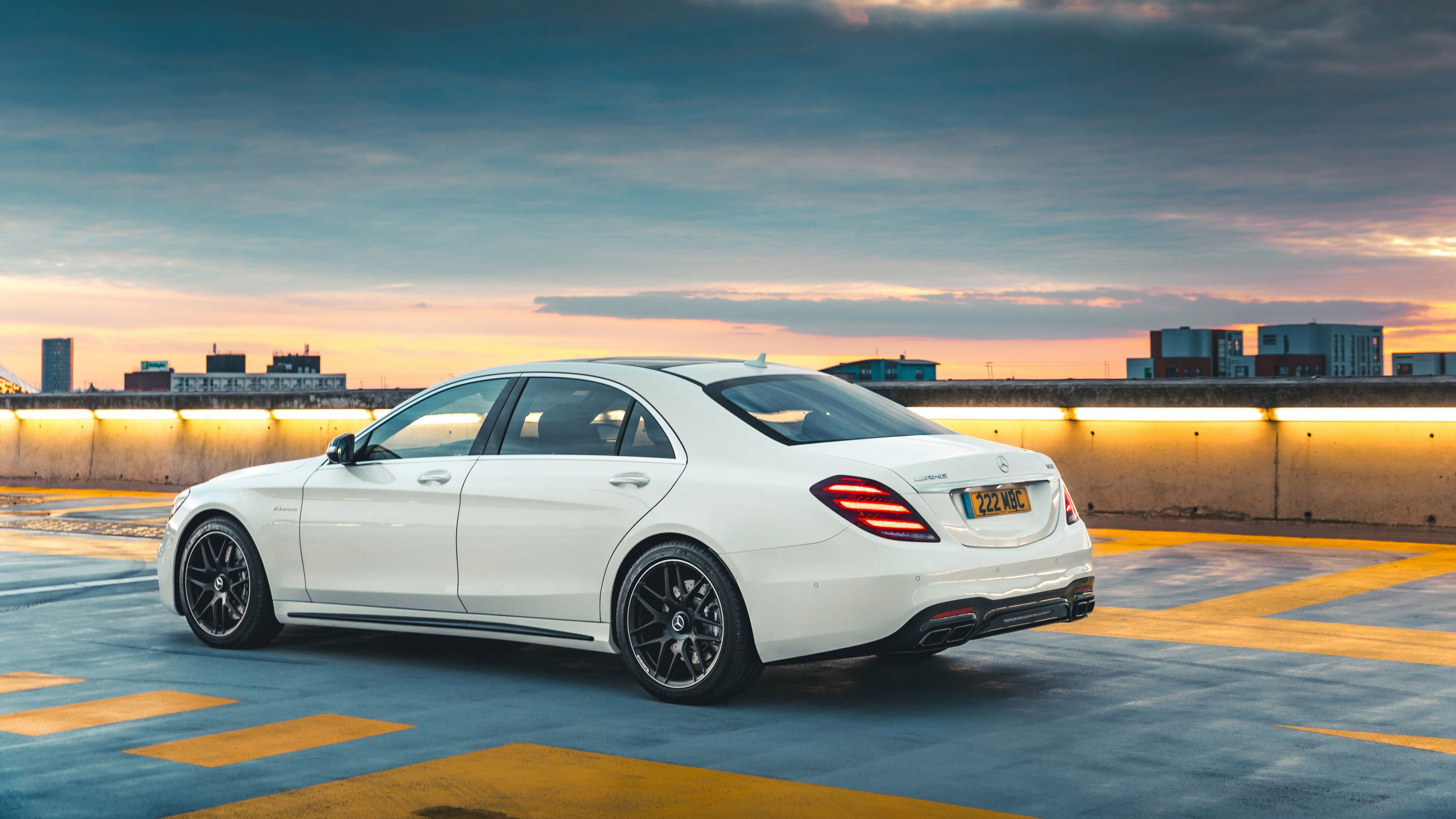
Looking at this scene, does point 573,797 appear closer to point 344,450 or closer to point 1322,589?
point 344,450

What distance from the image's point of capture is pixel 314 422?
22.5 metres

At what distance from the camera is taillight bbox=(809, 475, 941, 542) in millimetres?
6219

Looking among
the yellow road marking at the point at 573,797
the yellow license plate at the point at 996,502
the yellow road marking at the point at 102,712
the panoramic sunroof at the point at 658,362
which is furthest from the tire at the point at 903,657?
the yellow road marking at the point at 102,712

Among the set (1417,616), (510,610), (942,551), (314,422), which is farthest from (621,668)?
(314,422)

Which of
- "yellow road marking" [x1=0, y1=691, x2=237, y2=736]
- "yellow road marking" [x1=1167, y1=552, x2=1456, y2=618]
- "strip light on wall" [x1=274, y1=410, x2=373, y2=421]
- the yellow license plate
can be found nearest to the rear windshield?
the yellow license plate

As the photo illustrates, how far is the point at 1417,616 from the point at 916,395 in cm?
891

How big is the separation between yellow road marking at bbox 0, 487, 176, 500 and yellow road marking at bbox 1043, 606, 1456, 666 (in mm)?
16321

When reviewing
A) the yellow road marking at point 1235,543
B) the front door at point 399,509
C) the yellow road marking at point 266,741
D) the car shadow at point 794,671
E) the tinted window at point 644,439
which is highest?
the tinted window at point 644,439

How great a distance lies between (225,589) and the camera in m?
8.34

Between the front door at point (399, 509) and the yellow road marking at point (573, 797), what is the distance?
2.03 m

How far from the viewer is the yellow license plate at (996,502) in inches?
253

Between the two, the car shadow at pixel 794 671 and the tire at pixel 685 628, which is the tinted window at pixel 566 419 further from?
the car shadow at pixel 794 671

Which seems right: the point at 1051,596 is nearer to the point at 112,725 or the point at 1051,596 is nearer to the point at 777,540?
the point at 777,540

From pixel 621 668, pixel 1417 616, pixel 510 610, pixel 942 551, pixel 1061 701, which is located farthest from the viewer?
pixel 1417 616
